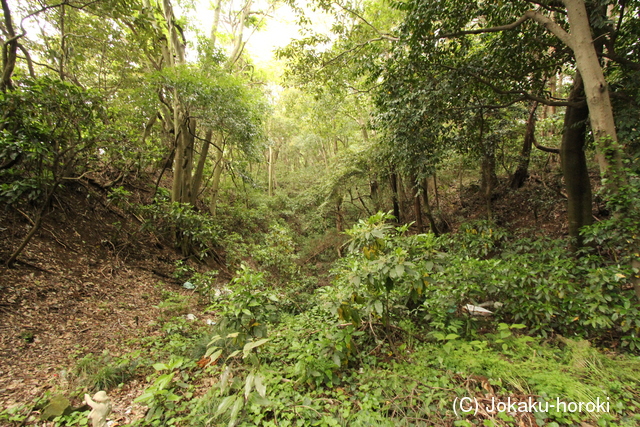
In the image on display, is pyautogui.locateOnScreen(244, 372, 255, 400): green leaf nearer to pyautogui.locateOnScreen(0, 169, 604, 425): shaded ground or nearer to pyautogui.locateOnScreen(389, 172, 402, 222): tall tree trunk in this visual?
pyautogui.locateOnScreen(0, 169, 604, 425): shaded ground

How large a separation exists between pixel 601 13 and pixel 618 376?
4.58 m

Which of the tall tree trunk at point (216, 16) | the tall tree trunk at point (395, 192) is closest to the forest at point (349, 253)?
the tall tree trunk at point (216, 16)

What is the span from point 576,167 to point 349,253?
433cm

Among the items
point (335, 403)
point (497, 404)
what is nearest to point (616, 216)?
point (497, 404)

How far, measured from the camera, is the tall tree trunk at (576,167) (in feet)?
14.4

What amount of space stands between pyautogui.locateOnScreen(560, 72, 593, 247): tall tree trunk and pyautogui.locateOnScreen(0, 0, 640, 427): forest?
3cm

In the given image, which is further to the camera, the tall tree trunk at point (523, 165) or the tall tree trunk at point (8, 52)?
the tall tree trunk at point (523, 165)

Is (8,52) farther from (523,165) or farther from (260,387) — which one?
(523,165)

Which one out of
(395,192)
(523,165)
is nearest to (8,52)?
(395,192)

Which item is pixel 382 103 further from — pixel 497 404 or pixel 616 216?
pixel 497 404

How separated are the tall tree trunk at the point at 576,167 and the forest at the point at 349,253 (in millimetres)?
26

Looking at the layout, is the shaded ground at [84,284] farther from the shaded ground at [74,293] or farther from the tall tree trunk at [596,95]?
the tall tree trunk at [596,95]

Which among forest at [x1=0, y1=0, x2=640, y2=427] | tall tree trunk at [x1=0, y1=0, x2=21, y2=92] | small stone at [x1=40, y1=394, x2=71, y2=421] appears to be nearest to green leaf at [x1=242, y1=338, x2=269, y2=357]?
forest at [x1=0, y1=0, x2=640, y2=427]

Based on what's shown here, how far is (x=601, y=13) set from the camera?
11.8 feet
